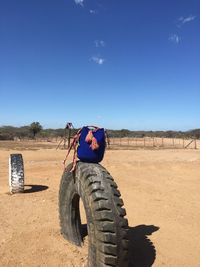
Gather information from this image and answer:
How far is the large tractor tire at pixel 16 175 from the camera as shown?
11.8 m

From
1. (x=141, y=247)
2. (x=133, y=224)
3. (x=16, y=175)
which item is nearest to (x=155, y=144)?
(x=16, y=175)

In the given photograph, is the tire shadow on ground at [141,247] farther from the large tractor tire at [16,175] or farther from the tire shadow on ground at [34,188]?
the tire shadow on ground at [34,188]

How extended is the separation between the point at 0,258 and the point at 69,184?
166cm

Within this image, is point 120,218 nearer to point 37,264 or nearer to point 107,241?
point 107,241

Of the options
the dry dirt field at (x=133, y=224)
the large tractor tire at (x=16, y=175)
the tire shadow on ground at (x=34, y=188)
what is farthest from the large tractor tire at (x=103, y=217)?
the tire shadow on ground at (x=34, y=188)

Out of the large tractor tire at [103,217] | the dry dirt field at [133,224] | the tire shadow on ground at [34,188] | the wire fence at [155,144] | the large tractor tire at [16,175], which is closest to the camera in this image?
the large tractor tire at [103,217]

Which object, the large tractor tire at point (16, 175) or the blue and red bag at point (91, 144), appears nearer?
the blue and red bag at point (91, 144)

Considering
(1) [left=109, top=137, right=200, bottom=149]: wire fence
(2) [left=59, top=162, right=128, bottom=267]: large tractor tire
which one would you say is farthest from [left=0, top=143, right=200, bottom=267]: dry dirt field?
(1) [left=109, top=137, right=200, bottom=149]: wire fence

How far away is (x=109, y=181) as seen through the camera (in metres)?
5.65

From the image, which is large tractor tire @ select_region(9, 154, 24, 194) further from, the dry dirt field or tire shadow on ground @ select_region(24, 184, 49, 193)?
tire shadow on ground @ select_region(24, 184, 49, 193)

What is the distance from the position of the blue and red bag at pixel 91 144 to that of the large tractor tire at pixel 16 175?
5724 mm

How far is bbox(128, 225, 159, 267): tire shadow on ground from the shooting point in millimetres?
6316

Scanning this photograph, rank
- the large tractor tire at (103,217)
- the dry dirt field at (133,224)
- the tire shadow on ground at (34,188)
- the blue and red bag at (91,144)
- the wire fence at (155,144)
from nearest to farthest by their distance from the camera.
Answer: the large tractor tire at (103,217), the blue and red bag at (91,144), the dry dirt field at (133,224), the tire shadow on ground at (34,188), the wire fence at (155,144)

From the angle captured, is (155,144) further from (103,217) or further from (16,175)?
(103,217)
